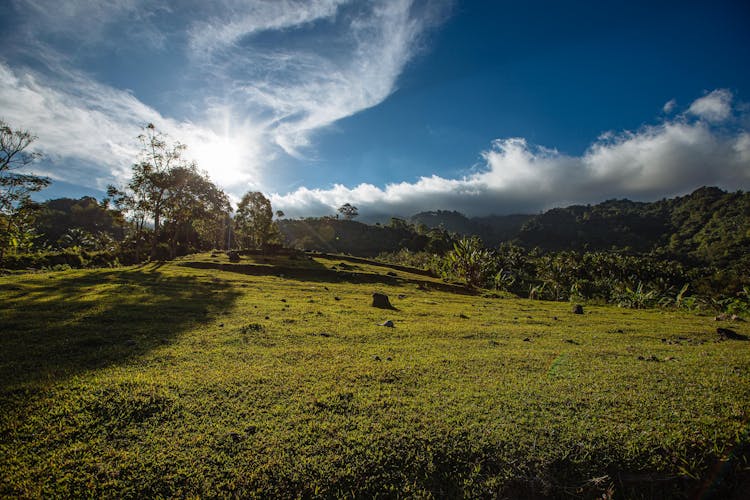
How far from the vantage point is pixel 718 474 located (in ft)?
13.5

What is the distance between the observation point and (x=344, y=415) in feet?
14.6

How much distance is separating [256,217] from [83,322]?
1692 inches

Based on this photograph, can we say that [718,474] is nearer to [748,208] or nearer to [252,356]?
[252,356]

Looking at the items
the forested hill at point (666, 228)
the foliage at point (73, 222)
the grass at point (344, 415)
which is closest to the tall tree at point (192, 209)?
the foliage at point (73, 222)

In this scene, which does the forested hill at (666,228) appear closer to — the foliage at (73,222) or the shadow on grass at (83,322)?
the shadow on grass at (83,322)

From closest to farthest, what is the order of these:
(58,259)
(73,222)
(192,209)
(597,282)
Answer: (58,259) → (597,282) → (192,209) → (73,222)

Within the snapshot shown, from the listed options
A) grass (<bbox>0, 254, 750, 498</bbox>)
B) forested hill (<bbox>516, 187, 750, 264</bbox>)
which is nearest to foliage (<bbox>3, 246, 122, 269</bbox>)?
grass (<bbox>0, 254, 750, 498</bbox>)

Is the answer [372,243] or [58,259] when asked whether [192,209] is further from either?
[372,243]

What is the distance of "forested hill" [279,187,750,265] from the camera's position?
90688 mm

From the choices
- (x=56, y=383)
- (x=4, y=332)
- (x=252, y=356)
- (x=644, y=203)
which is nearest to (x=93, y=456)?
(x=56, y=383)

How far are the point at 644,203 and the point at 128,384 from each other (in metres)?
253

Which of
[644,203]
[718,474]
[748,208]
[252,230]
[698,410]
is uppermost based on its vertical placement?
[644,203]

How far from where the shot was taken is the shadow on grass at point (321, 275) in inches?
1041

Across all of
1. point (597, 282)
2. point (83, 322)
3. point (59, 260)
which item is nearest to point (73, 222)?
point (59, 260)
